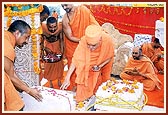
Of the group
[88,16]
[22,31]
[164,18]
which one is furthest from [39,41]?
[164,18]

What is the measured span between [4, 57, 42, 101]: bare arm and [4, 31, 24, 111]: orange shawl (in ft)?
0.12

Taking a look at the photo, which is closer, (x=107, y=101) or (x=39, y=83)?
(x=107, y=101)

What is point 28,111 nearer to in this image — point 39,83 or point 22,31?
point 39,83

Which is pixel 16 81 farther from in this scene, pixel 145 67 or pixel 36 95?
pixel 145 67

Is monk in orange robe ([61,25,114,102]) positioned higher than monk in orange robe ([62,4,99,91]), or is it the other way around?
monk in orange robe ([62,4,99,91])

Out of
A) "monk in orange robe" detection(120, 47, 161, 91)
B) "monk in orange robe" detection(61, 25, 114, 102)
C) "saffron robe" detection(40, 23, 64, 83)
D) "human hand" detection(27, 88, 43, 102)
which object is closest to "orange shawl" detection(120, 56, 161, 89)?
"monk in orange robe" detection(120, 47, 161, 91)

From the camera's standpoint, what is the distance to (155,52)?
4105mm

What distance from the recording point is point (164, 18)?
4.00 metres

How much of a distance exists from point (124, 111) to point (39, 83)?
2.97 ft

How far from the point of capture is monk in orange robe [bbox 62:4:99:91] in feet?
13.2

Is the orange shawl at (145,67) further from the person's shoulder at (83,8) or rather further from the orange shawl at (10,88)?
the orange shawl at (10,88)

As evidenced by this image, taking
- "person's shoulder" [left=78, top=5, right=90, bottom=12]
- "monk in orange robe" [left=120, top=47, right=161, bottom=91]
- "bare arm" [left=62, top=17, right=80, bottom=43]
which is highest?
"person's shoulder" [left=78, top=5, right=90, bottom=12]

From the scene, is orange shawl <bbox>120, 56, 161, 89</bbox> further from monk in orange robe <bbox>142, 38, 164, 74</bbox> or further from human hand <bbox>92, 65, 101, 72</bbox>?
human hand <bbox>92, 65, 101, 72</bbox>

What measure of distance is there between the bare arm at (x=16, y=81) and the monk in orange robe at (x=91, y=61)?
0.28 meters
